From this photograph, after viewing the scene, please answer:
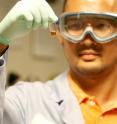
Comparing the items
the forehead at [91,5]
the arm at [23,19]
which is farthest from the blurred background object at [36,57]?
the arm at [23,19]

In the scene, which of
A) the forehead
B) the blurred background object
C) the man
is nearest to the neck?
the man

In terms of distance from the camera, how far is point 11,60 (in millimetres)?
3369

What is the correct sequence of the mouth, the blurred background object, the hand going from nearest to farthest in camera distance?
the hand, the mouth, the blurred background object

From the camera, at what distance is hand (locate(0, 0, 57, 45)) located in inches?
48.0

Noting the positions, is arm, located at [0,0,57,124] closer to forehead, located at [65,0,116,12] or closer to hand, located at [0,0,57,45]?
hand, located at [0,0,57,45]

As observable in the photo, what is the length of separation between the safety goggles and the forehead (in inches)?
1.2

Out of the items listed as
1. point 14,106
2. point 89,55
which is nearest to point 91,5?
point 89,55

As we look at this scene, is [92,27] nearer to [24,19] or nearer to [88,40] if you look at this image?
[88,40]

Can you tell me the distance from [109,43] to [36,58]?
6.33 ft

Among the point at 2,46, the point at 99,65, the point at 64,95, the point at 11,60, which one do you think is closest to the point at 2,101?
the point at 2,46

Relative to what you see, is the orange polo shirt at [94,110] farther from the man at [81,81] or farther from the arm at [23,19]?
the arm at [23,19]

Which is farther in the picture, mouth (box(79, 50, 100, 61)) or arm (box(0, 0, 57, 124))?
mouth (box(79, 50, 100, 61))

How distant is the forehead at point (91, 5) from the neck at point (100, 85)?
236 mm

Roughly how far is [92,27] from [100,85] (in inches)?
8.8
